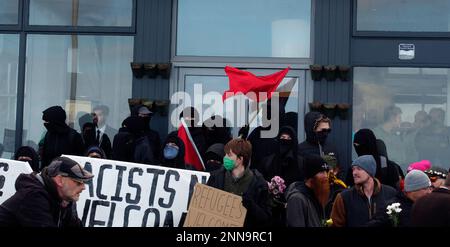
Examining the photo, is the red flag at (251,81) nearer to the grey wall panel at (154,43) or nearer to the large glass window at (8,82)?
the grey wall panel at (154,43)

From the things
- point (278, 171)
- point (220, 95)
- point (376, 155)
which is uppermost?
point (220, 95)

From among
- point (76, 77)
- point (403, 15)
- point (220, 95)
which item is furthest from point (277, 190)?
point (76, 77)

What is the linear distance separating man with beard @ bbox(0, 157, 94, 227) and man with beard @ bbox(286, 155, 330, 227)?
2.21 m

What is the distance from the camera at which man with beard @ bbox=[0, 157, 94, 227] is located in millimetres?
6738

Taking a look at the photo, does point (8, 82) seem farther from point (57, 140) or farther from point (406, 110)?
point (406, 110)

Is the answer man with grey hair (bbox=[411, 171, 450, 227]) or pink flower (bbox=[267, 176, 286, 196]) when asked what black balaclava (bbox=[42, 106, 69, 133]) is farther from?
man with grey hair (bbox=[411, 171, 450, 227])

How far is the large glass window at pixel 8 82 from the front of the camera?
12.4 m

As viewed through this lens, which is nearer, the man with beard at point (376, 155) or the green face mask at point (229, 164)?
the green face mask at point (229, 164)

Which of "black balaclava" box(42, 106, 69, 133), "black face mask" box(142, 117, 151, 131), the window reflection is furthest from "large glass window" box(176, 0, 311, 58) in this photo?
"black balaclava" box(42, 106, 69, 133)

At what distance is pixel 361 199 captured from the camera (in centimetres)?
862

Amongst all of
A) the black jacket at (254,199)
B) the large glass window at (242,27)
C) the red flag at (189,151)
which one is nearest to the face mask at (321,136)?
the red flag at (189,151)

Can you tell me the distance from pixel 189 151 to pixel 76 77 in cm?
252

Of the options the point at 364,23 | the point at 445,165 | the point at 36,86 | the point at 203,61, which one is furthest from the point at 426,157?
the point at 36,86
